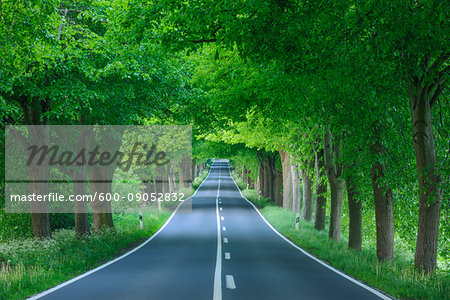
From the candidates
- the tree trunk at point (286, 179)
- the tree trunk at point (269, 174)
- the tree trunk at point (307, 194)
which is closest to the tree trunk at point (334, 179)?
the tree trunk at point (307, 194)

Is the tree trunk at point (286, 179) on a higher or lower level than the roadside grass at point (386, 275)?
higher

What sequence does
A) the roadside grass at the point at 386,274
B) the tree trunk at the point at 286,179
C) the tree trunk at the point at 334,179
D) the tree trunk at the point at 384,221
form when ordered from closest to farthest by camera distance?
1. the roadside grass at the point at 386,274
2. the tree trunk at the point at 384,221
3. the tree trunk at the point at 334,179
4. the tree trunk at the point at 286,179

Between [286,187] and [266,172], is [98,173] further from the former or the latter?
[266,172]

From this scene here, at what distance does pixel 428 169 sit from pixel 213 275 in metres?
5.67

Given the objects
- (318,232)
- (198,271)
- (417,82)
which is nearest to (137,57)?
(198,271)

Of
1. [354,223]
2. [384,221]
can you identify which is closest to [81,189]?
[354,223]

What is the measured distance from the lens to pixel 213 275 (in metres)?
10.4

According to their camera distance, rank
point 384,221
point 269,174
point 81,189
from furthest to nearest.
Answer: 1. point 269,174
2. point 81,189
3. point 384,221

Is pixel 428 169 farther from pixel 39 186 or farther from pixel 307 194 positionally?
pixel 307 194

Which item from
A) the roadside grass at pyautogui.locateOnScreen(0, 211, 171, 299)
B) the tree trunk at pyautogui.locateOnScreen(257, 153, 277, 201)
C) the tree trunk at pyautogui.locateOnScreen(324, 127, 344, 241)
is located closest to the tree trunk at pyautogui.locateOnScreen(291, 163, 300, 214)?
the tree trunk at pyautogui.locateOnScreen(324, 127, 344, 241)

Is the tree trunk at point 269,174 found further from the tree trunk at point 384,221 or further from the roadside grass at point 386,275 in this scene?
the tree trunk at point 384,221

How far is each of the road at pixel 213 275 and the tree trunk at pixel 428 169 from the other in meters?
1.86

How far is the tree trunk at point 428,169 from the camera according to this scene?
9391 mm

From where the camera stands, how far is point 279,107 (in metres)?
14.9
